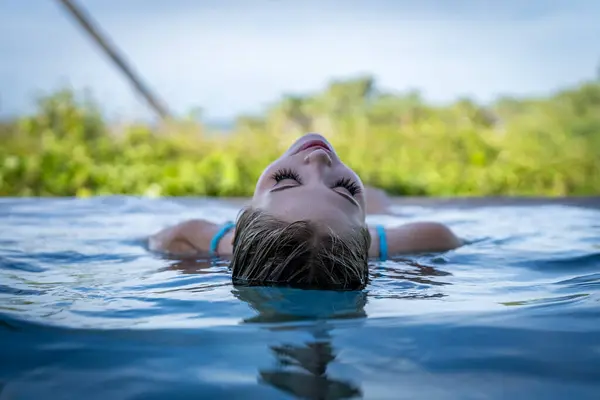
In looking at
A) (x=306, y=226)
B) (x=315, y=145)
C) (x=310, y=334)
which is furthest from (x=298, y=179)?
(x=310, y=334)

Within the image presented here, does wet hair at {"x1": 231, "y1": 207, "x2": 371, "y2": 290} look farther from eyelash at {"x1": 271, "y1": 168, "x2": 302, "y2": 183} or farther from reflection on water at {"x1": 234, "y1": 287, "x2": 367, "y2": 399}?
eyelash at {"x1": 271, "y1": 168, "x2": 302, "y2": 183}

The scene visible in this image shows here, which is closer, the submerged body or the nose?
the submerged body

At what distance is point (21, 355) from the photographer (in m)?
1.58

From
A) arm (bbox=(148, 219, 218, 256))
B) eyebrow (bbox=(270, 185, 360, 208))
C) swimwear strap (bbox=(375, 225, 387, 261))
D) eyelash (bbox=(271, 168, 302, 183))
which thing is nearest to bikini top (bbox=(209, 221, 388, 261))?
swimwear strap (bbox=(375, 225, 387, 261))

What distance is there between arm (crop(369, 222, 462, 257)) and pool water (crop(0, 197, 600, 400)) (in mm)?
531

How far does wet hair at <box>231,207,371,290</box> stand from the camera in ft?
7.45

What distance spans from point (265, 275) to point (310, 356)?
0.86m

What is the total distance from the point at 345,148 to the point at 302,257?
6863 mm

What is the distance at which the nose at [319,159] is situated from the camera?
2738 millimetres

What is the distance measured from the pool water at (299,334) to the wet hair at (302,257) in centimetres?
9

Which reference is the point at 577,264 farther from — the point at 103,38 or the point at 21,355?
the point at 103,38

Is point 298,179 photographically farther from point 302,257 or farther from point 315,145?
point 302,257

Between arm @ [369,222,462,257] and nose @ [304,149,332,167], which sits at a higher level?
nose @ [304,149,332,167]

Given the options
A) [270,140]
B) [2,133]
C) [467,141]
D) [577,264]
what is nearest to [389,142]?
[467,141]
